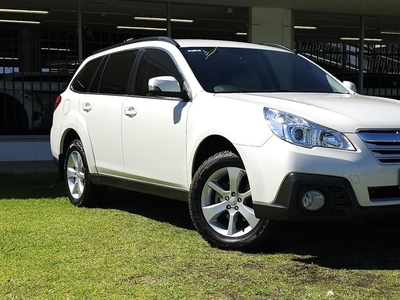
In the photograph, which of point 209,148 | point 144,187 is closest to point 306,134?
point 209,148

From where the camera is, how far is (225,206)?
426 cm

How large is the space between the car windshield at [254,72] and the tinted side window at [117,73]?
791 mm

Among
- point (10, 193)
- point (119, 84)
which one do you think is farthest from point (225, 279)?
point (10, 193)

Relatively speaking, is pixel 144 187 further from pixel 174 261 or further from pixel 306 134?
pixel 306 134

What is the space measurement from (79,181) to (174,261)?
254 centimetres

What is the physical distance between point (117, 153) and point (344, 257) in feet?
7.84

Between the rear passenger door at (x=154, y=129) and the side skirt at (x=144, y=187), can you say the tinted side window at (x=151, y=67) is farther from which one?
the side skirt at (x=144, y=187)

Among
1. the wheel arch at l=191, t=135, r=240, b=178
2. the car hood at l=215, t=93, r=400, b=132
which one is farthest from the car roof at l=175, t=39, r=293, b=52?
the wheel arch at l=191, t=135, r=240, b=178

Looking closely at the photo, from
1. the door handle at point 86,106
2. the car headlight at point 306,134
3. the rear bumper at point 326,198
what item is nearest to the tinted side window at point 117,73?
the door handle at point 86,106

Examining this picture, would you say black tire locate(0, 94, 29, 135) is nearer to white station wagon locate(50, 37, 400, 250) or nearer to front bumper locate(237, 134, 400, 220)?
white station wagon locate(50, 37, 400, 250)

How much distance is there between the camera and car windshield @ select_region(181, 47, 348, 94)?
4.85 metres

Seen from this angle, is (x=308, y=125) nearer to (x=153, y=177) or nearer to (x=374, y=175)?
(x=374, y=175)

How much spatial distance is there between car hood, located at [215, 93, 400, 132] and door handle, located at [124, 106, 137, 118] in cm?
103

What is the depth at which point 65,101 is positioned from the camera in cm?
654
